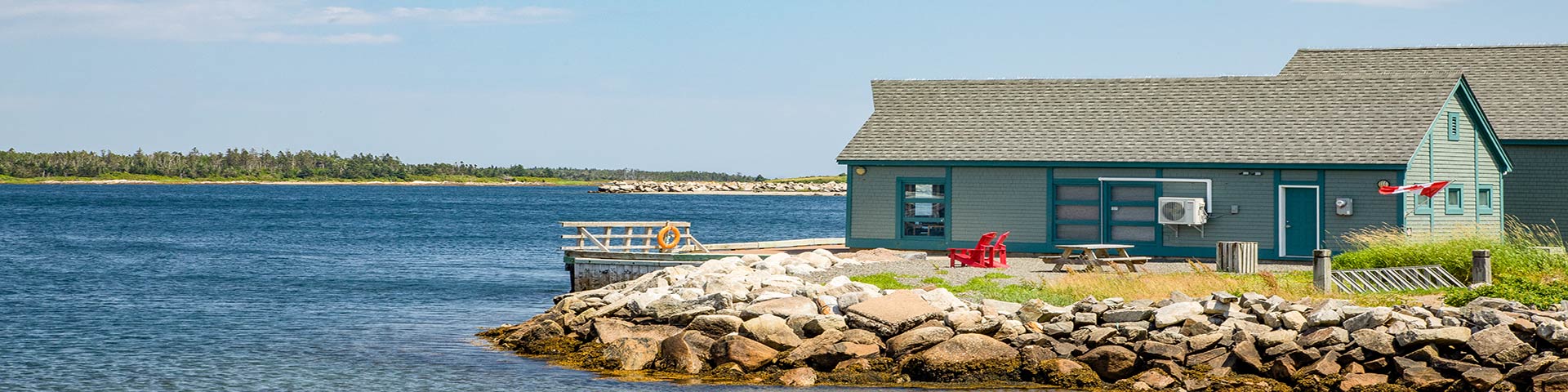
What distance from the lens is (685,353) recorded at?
19000mm

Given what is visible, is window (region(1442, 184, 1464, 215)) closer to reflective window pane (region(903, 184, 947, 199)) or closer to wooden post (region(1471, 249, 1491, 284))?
wooden post (region(1471, 249, 1491, 284))

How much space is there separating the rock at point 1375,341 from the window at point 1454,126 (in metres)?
13.4

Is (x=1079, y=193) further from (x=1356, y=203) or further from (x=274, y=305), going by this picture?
(x=274, y=305)

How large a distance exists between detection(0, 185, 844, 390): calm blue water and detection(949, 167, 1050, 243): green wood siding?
8003mm

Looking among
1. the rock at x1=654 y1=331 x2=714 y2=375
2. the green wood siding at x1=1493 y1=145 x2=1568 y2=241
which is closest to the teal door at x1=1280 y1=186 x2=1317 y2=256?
the green wood siding at x1=1493 y1=145 x2=1568 y2=241

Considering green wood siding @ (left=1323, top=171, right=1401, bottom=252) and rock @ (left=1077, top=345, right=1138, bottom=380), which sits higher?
green wood siding @ (left=1323, top=171, right=1401, bottom=252)

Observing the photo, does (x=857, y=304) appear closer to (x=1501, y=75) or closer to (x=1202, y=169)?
(x=1202, y=169)

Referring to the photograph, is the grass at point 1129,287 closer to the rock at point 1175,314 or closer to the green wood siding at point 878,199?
the rock at point 1175,314

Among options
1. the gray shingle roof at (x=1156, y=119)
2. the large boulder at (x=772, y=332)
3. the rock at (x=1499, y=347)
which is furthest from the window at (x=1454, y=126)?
the large boulder at (x=772, y=332)

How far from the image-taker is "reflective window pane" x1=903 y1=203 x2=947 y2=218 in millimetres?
29453


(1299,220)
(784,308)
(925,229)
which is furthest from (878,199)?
(784,308)

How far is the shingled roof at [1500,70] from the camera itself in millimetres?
31578

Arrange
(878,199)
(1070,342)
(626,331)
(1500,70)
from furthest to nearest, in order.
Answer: (1500,70), (878,199), (626,331), (1070,342)

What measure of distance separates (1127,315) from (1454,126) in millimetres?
13618
